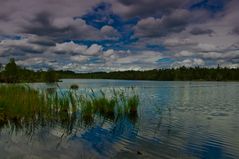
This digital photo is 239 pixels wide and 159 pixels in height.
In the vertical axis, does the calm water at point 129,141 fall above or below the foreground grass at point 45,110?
below

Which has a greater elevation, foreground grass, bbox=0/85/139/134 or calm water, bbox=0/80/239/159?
foreground grass, bbox=0/85/139/134

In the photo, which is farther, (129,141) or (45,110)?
(45,110)

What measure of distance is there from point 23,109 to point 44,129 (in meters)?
3.06

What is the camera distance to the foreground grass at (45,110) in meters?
16.2

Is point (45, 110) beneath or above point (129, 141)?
above

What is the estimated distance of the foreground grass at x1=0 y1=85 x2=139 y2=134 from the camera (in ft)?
53.1

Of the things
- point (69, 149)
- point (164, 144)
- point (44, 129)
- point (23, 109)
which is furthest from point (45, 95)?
point (164, 144)

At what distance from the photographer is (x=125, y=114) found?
19.5 meters

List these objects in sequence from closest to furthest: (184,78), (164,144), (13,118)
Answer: (164,144) < (13,118) < (184,78)

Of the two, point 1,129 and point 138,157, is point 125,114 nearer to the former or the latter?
point 1,129

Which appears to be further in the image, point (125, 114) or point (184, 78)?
point (184, 78)

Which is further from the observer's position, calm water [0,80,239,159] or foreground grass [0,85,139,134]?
foreground grass [0,85,139,134]

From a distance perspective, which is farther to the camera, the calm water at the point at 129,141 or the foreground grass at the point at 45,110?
the foreground grass at the point at 45,110

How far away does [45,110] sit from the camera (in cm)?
1767
